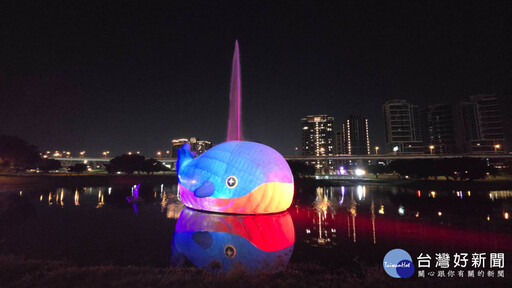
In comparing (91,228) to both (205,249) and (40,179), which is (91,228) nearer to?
→ (205,249)

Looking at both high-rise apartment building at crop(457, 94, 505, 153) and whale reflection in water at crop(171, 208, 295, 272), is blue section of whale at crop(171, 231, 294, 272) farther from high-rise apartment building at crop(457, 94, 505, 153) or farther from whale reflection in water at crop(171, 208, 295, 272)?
high-rise apartment building at crop(457, 94, 505, 153)

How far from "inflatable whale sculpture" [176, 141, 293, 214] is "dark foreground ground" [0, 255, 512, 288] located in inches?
365

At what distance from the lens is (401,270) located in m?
7.84

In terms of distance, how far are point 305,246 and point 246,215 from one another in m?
7.16

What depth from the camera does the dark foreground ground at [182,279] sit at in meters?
6.39

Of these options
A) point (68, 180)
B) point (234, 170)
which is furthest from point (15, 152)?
point (234, 170)

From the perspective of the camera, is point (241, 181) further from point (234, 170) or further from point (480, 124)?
point (480, 124)

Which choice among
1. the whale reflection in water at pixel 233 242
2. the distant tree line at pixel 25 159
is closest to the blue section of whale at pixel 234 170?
the whale reflection in water at pixel 233 242

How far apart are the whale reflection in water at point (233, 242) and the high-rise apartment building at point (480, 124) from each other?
188m

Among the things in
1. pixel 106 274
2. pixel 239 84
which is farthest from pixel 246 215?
pixel 239 84

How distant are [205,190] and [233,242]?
644 centimetres

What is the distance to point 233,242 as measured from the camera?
37.8ft

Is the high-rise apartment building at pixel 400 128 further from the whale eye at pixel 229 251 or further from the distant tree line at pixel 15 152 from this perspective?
the distant tree line at pixel 15 152

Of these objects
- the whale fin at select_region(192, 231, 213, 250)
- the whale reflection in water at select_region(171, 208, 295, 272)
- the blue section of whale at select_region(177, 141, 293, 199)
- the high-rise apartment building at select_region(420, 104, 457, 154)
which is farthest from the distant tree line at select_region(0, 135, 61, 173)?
the high-rise apartment building at select_region(420, 104, 457, 154)
